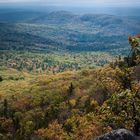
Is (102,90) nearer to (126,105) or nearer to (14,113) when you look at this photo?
(14,113)

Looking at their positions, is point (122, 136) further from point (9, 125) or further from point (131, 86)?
point (9, 125)

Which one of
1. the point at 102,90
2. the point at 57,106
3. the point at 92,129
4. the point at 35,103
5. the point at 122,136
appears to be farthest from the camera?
the point at 35,103

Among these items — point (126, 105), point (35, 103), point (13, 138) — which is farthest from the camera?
point (35, 103)

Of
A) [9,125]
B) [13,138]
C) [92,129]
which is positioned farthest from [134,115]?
[9,125]

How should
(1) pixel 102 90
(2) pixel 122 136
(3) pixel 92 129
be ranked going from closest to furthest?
1. (2) pixel 122 136
2. (3) pixel 92 129
3. (1) pixel 102 90

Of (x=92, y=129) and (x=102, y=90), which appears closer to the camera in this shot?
(x=92, y=129)

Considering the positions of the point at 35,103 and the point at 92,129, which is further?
the point at 35,103

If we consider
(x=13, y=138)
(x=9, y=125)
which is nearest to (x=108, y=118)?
(x=13, y=138)

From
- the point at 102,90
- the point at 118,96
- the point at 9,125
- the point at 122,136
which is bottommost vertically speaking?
the point at 9,125

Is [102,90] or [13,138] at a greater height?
[102,90]
